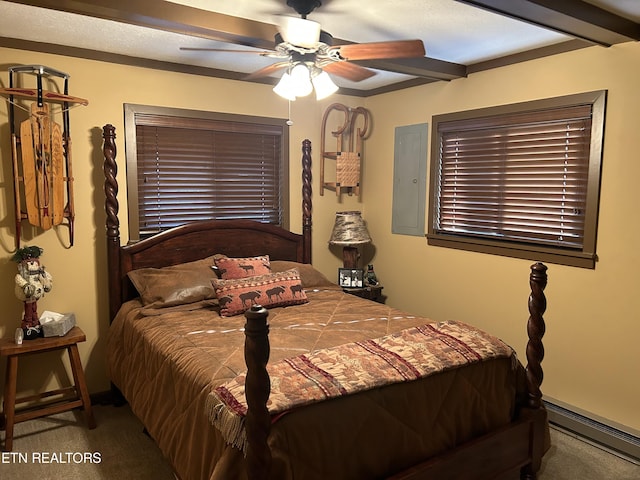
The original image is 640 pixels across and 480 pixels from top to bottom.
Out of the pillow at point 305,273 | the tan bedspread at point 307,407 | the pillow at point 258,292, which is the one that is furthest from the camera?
the pillow at point 305,273

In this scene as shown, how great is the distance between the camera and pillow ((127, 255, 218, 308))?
3189 millimetres

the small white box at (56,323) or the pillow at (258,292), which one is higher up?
the pillow at (258,292)

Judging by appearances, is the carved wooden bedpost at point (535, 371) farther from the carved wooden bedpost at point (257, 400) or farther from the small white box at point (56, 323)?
the small white box at point (56, 323)

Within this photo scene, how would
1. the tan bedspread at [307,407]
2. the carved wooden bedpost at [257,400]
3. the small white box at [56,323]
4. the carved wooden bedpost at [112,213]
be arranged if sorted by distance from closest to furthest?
the carved wooden bedpost at [257,400] < the tan bedspread at [307,407] < the small white box at [56,323] < the carved wooden bedpost at [112,213]

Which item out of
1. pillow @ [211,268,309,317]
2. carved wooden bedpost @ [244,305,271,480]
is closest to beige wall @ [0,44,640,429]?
pillow @ [211,268,309,317]

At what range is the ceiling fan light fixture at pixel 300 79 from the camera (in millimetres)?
2473

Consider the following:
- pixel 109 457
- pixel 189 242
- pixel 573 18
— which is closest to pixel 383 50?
pixel 573 18

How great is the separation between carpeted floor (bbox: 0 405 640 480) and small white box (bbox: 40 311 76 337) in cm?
62

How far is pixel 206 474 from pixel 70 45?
9.07 ft

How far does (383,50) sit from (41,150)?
7.14 feet

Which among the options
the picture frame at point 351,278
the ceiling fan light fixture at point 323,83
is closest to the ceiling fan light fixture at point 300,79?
the ceiling fan light fixture at point 323,83

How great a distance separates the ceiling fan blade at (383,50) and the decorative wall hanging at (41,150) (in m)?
1.81

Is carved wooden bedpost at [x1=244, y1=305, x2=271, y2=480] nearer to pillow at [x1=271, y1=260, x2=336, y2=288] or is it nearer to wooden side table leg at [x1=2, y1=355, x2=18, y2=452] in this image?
wooden side table leg at [x1=2, y1=355, x2=18, y2=452]

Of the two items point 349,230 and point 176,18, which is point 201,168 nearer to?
point 349,230
